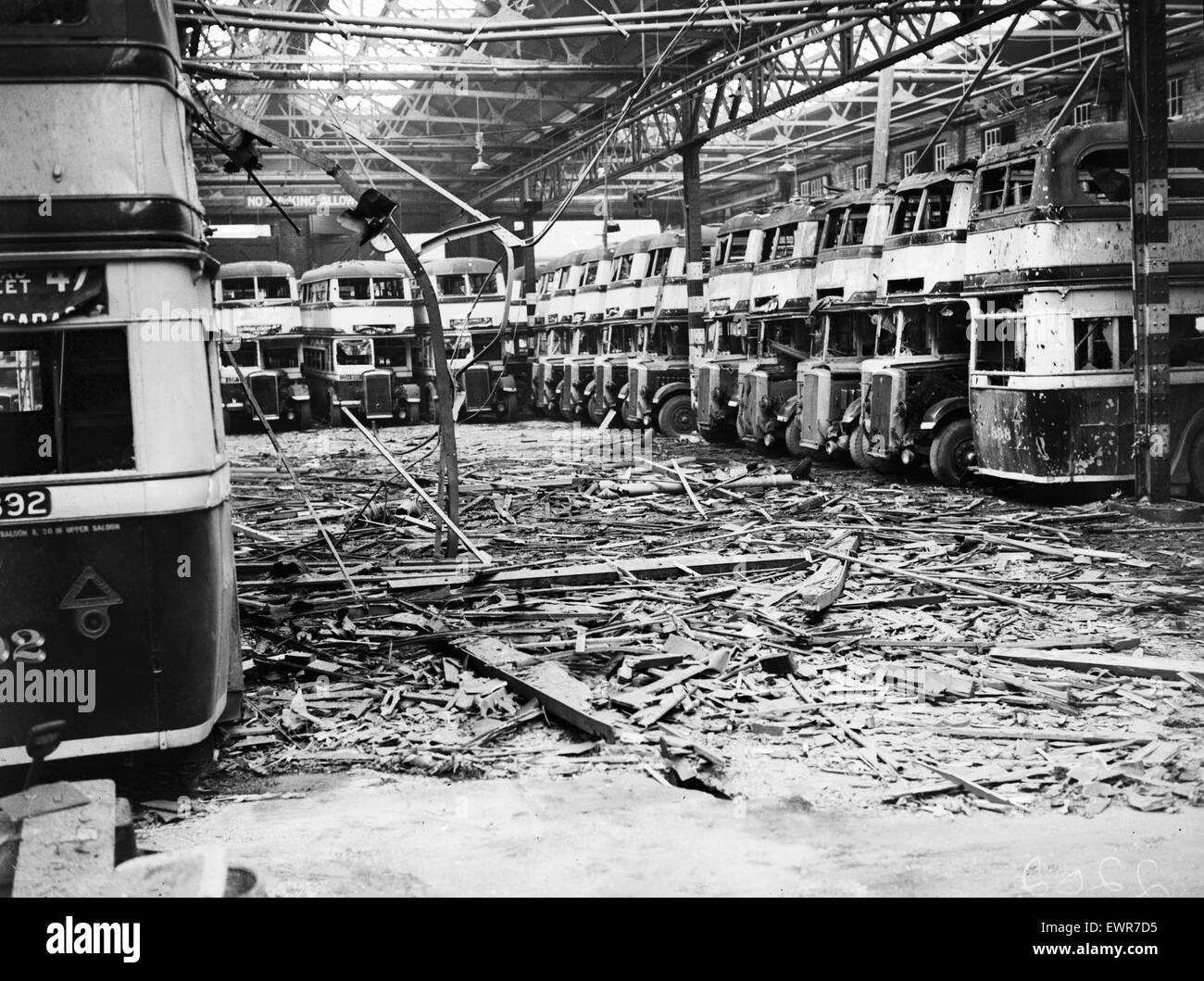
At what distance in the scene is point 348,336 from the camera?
1280 inches

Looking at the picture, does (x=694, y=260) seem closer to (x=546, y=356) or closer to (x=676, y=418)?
(x=676, y=418)

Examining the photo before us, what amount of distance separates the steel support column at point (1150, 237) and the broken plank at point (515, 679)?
8766 millimetres

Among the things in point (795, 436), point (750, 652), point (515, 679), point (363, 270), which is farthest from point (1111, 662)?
point (363, 270)

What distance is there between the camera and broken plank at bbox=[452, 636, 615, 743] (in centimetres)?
750

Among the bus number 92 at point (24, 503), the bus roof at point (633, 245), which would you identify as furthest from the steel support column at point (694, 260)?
the bus number 92 at point (24, 503)

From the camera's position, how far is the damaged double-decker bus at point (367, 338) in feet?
105

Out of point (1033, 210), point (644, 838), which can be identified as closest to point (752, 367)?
point (1033, 210)

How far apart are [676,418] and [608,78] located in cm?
737

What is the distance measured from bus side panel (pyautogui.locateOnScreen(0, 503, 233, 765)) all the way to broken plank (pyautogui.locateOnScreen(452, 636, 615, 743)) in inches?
86.8

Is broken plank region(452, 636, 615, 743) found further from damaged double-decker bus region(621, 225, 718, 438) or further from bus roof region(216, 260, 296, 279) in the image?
bus roof region(216, 260, 296, 279)

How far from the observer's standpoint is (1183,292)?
14570 mm

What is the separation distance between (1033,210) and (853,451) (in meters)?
5.56
